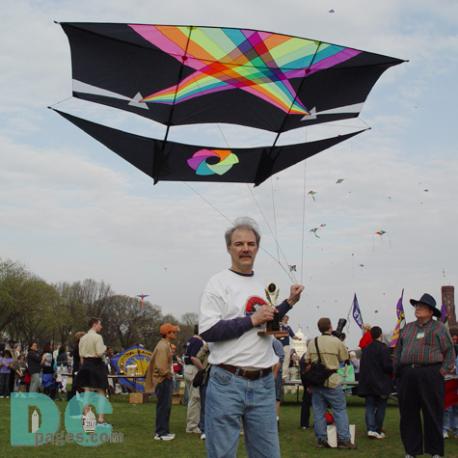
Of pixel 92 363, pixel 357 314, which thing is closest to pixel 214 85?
pixel 92 363

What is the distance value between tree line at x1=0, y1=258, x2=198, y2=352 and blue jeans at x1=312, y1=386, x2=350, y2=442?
52.4m

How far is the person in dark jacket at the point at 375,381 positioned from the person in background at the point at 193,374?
8.72ft

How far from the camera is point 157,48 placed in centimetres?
739

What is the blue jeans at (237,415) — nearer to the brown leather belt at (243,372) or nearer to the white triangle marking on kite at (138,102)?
the brown leather belt at (243,372)

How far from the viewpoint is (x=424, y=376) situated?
27.0 ft

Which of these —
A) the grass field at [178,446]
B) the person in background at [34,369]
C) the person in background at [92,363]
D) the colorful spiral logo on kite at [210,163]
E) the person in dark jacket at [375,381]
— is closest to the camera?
the colorful spiral logo on kite at [210,163]

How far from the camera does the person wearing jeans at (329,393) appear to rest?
10.3 m

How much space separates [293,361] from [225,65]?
16.9 meters

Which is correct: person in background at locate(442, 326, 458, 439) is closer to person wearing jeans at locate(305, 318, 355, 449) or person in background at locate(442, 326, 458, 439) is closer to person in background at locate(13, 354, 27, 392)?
person wearing jeans at locate(305, 318, 355, 449)

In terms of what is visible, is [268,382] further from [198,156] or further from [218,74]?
[198,156]

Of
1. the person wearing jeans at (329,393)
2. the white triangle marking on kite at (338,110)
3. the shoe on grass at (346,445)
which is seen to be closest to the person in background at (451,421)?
the shoe on grass at (346,445)

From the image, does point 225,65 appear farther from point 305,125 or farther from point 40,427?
point 40,427

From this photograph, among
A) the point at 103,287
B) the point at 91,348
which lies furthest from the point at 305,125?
the point at 103,287

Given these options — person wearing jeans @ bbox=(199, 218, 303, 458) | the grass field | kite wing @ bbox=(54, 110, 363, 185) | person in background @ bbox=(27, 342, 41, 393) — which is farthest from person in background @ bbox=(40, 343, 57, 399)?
person wearing jeans @ bbox=(199, 218, 303, 458)
